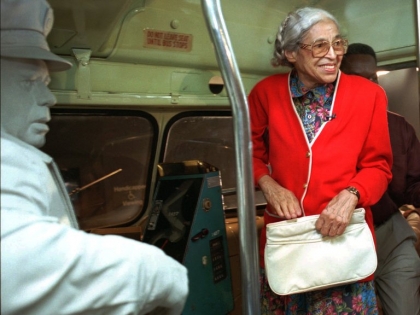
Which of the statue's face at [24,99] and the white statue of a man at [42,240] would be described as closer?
the white statue of a man at [42,240]

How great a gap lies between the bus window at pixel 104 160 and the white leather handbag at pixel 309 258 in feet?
4.63

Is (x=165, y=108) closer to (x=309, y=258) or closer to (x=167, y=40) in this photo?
(x=167, y=40)

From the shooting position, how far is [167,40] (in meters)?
A: 2.69

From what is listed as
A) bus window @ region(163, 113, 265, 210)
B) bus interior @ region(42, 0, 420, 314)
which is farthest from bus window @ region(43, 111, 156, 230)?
bus window @ region(163, 113, 265, 210)

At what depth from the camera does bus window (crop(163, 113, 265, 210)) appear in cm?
319

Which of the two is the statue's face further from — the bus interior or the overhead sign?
the overhead sign

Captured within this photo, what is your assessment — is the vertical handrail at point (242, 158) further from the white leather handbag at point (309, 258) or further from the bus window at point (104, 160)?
the bus window at point (104, 160)

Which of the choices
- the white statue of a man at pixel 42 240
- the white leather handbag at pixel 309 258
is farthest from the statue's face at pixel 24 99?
the white leather handbag at pixel 309 258

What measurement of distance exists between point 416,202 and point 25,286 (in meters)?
2.00

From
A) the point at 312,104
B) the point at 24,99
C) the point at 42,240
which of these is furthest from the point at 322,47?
the point at 42,240

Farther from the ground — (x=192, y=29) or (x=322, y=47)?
(x=192, y=29)

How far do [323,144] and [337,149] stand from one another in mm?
56

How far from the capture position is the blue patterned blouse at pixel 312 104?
6.24 feet

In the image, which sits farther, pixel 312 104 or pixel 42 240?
pixel 312 104
